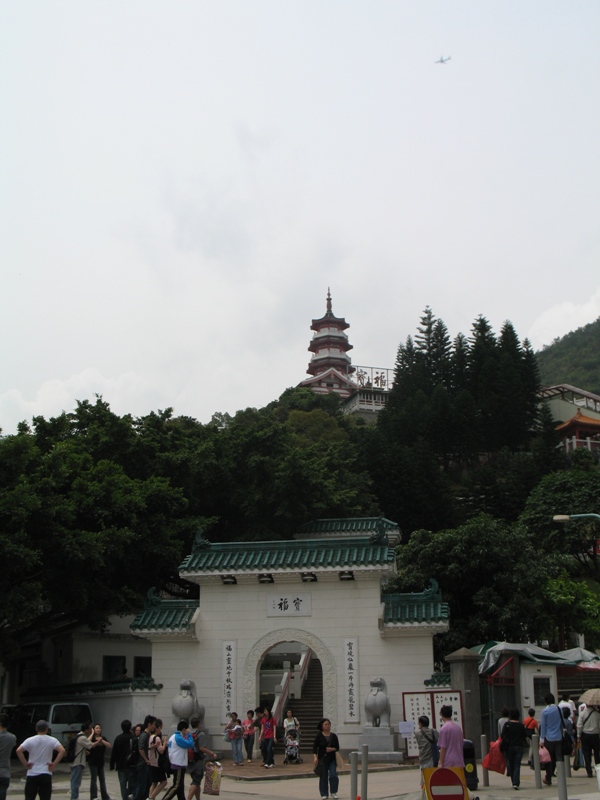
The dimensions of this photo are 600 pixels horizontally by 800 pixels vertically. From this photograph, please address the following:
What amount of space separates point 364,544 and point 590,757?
772 cm

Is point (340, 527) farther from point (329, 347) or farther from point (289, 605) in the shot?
point (329, 347)

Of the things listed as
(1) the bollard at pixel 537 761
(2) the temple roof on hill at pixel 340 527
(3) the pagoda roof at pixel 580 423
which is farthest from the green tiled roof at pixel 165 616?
(3) the pagoda roof at pixel 580 423

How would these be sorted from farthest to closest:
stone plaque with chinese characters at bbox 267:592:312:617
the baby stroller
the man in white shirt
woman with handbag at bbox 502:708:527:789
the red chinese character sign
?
1. stone plaque with chinese characters at bbox 267:592:312:617
2. the baby stroller
3. the red chinese character sign
4. woman with handbag at bbox 502:708:527:789
5. the man in white shirt

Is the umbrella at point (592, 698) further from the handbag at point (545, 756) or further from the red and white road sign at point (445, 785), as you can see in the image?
the red and white road sign at point (445, 785)

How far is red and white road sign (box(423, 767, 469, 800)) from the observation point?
376 inches

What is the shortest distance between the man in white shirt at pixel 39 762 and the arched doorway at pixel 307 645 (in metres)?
9.87

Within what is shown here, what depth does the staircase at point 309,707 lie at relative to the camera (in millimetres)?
21547

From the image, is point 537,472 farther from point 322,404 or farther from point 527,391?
point 322,404

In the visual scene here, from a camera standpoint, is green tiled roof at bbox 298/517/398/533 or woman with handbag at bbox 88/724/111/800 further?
green tiled roof at bbox 298/517/398/533

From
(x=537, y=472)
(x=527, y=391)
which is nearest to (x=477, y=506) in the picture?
(x=537, y=472)

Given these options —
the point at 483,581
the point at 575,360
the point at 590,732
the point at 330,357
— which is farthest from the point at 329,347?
the point at 590,732

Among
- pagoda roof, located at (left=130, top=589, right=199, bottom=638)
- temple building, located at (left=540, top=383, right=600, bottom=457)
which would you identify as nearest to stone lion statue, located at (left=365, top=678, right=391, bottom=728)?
pagoda roof, located at (left=130, top=589, right=199, bottom=638)

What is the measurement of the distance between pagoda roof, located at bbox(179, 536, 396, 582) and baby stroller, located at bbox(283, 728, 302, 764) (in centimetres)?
347

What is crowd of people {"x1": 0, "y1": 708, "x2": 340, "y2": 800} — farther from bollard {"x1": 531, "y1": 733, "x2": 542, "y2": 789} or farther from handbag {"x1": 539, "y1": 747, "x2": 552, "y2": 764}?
handbag {"x1": 539, "y1": 747, "x2": 552, "y2": 764}
